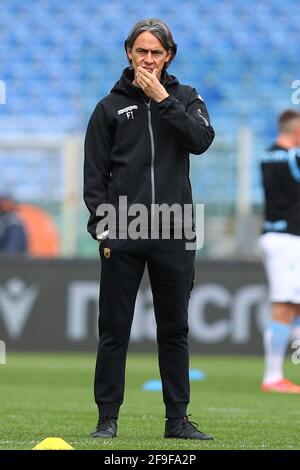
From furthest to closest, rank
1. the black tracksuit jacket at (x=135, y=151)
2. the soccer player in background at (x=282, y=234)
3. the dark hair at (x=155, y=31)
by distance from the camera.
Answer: the soccer player in background at (x=282, y=234) < the black tracksuit jacket at (x=135, y=151) < the dark hair at (x=155, y=31)

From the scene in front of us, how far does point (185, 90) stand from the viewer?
5.81 m

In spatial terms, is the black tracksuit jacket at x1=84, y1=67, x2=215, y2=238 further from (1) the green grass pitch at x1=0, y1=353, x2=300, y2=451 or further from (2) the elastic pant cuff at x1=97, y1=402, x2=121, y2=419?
(1) the green grass pitch at x1=0, y1=353, x2=300, y2=451

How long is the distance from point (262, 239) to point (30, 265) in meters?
4.51

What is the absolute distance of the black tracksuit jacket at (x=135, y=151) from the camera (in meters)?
5.64

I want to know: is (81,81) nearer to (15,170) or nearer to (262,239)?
(15,170)

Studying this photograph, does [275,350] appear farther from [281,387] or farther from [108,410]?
[108,410]

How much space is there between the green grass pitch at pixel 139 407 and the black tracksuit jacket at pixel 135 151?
1065 millimetres

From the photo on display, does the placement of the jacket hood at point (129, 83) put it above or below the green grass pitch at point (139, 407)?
above

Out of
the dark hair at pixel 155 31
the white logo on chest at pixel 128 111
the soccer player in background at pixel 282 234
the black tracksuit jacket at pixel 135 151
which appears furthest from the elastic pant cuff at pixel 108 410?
the soccer player in background at pixel 282 234

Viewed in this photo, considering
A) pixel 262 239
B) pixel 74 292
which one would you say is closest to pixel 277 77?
pixel 74 292

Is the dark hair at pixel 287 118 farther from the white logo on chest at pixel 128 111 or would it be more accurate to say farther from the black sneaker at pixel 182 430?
the black sneaker at pixel 182 430

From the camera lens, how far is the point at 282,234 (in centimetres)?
937

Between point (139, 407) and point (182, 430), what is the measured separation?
217 centimetres
